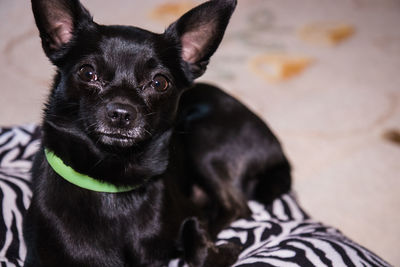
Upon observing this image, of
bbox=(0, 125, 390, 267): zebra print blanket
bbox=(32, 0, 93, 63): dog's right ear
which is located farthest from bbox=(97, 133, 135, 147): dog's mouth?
bbox=(0, 125, 390, 267): zebra print blanket

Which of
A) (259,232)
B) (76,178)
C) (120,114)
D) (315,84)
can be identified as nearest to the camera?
(120,114)

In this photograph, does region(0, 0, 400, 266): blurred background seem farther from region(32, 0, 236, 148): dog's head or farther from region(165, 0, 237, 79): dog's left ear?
region(165, 0, 237, 79): dog's left ear

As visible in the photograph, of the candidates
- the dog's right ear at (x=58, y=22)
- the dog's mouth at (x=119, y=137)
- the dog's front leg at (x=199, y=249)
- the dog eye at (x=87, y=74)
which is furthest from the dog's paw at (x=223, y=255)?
the dog's right ear at (x=58, y=22)

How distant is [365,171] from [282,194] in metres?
0.86

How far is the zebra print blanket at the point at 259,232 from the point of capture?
1.97m

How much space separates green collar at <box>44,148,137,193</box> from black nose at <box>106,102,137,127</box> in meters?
0.23

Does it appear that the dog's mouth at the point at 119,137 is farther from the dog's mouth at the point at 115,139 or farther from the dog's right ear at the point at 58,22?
the dog's right ear at the point at 58,22

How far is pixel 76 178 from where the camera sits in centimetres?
177

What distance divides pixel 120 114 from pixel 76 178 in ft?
0.95

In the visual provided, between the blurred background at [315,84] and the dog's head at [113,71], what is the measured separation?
42cm

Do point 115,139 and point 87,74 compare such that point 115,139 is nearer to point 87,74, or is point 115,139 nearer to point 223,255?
point 87,74

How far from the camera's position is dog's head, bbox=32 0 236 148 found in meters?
1.72

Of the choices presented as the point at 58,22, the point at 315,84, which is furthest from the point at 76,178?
the point at 315,84

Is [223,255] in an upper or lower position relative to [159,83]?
lower
